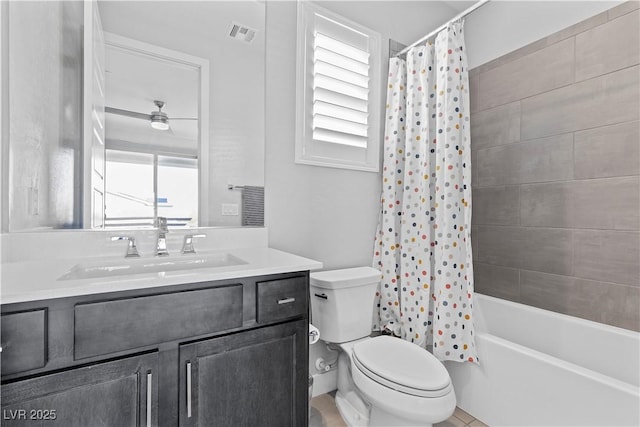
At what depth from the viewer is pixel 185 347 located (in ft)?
3.05

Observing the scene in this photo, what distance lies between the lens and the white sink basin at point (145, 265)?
3.57 feet

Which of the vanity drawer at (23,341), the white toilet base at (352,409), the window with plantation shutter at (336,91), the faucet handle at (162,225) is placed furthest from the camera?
the window with plantation shutter at (336,91)

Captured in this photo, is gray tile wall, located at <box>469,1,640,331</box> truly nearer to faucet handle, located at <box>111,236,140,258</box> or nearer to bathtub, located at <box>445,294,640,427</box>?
bathtub, located at <box>445,294,640,427</box>

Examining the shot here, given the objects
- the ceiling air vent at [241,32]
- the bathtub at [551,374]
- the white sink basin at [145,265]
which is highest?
the ceiling air vent at [241,32]

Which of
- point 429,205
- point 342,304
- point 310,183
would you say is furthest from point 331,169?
point 342,304

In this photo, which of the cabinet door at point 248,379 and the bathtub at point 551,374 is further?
the bathtub at point 551,374

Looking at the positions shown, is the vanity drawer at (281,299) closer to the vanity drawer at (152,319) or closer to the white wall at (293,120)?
the vanity drawer at (152,319)

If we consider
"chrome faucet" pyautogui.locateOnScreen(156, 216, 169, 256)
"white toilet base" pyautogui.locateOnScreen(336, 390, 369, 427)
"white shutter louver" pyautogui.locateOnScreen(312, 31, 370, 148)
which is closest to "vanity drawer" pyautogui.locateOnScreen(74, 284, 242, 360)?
"chrome faucet" pyautogui.locateOnScreen(156, 216, 169, 256)

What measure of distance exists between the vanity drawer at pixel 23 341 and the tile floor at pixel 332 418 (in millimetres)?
1286

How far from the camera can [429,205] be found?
1819 mm

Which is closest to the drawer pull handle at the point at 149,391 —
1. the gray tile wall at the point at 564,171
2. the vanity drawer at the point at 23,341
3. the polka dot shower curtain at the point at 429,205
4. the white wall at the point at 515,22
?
the vanity drawer at the point at 23,341

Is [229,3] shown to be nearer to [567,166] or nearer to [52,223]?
[52,223]

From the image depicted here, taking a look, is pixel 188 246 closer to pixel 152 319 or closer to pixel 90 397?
pixel 152 319

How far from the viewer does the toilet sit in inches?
47.4
